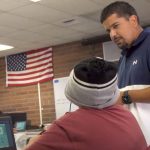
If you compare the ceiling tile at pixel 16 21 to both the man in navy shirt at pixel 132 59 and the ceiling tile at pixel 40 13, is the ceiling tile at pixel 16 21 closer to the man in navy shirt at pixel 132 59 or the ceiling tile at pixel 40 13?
the ceiling tile at pixel 40 13

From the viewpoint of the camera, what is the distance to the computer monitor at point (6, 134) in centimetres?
235

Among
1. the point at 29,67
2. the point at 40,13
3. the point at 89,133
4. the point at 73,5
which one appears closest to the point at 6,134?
the point at 89,133

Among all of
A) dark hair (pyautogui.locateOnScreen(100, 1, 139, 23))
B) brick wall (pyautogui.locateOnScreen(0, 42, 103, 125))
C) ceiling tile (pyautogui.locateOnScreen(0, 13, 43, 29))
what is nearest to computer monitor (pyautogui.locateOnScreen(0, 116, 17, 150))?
dark hair (pyautogui.locateOnScreen(100, 1, 139, 23))

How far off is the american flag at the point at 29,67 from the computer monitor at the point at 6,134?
5204 millimetres

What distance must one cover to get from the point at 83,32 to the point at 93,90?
5363mm

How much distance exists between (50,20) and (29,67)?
8.02ft

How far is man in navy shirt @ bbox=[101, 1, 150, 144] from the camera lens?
1781mm

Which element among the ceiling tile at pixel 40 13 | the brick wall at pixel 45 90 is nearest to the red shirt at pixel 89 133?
the ceiling tile at pixel 40 13

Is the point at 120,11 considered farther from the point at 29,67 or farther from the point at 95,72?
the point at 29,67

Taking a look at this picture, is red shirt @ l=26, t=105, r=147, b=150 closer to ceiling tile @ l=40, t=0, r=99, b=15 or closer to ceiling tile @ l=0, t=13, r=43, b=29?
ceiling tile @ l=40, t=0, r=99, b=15

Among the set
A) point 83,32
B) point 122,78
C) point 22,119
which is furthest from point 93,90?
point 22,119

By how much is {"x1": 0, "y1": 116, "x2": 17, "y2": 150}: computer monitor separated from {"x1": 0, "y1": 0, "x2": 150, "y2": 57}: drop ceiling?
2490 mm

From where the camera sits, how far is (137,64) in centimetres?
185

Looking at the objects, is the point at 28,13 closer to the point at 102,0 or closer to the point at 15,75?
A: the point at 102,0
